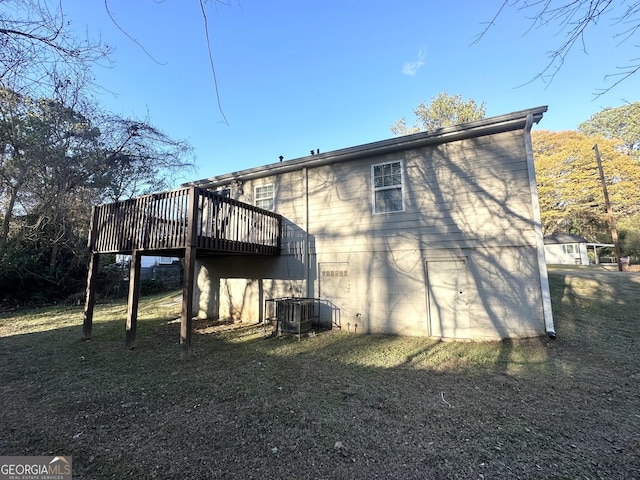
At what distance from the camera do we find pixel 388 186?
7.21 m

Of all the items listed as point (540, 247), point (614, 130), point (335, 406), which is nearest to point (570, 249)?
point (614, 130)

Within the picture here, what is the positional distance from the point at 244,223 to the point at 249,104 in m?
4.15

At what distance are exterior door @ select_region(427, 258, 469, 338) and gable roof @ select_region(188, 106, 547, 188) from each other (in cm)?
285

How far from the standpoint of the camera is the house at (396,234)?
586cm

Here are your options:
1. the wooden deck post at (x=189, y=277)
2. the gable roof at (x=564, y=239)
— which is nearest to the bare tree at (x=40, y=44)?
the wooden deck post at (x=189, y=277)

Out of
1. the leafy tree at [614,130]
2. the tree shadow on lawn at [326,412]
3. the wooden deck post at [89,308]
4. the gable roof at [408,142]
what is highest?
the leafy tree at [614,130]

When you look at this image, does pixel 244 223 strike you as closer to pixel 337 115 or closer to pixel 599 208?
pixel 337 115

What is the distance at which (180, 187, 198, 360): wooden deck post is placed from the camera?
5.37 meters

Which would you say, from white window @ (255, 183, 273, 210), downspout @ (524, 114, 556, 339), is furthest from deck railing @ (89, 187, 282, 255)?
downspout @ (524, 114, 556, 339)

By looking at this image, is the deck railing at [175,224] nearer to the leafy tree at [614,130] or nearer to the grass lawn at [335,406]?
the grass lawn at [335,406]

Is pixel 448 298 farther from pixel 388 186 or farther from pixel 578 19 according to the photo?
pixel 578 19

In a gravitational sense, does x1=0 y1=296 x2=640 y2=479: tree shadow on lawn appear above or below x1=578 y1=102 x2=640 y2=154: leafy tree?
below

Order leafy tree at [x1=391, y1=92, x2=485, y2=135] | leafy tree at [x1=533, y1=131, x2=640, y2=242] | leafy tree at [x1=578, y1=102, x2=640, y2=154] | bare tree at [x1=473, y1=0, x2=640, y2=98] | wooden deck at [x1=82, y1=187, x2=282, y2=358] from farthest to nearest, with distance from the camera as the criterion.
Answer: leafy tree at [x1=578, y1=102, x2=640, y2=154]
leafy tree at [x1=533, y1=131, x2=640, y2=242]
leafy tree at [x1=391, y1=92, x2=485, y2=135]
wooden deck at [x1=82, y1=187, x2=282, y2=358]
bare tree at [x1=473, y1=0, x2=640, y2=98]

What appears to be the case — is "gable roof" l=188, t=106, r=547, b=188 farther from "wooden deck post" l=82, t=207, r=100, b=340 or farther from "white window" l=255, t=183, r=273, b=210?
"wooden deck post" l=82, t=207, r=100, b=340
